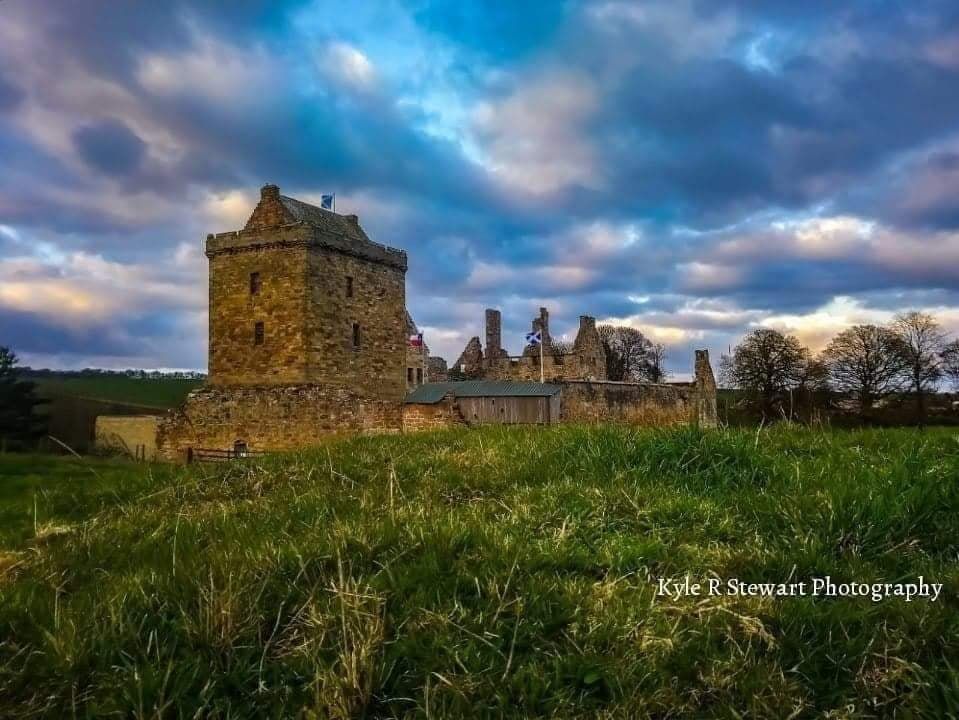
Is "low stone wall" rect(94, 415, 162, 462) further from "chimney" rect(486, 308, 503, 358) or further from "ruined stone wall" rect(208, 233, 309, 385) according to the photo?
"chimney" rect(486, 308, 503, 358)

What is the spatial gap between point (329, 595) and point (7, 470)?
36.0 ft

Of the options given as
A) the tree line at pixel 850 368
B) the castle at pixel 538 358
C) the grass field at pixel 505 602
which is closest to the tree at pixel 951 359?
the tree line at pixel 850 368

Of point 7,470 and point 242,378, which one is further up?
point 242,378

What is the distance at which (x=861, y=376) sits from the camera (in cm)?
4253

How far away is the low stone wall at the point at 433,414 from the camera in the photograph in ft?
104

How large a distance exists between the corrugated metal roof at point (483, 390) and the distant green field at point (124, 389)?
2388cm

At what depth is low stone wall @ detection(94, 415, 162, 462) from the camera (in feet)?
111

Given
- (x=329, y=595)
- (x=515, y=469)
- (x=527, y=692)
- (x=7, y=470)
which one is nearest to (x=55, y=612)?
(x=329, y=595)

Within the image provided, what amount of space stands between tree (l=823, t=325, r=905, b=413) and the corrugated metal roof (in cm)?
2231

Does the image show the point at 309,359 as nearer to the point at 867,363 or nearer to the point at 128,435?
the point at 128,435

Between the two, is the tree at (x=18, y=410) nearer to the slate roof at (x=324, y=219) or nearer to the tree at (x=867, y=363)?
the slate roof at (x=324, y=219)

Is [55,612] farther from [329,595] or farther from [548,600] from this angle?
[548,600]

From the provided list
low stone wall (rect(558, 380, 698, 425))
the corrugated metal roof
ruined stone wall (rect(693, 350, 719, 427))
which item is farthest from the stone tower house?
ruined stone wall (rect(693, 350, 719, 427))

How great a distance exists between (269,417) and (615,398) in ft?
57.0
